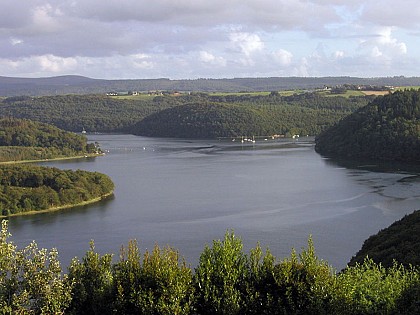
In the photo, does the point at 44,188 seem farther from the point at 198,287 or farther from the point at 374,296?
the point at 374,296

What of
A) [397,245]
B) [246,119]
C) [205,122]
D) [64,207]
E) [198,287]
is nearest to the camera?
[198,287]

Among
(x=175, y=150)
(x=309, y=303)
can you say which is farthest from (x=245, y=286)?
(x=175, y=150)

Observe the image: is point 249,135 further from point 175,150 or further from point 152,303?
point 152,303

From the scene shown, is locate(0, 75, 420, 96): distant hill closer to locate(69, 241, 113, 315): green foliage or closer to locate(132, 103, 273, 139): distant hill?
locate(132, 103, 273, 139): distant hill

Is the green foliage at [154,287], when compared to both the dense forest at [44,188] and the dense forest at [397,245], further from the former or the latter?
the dense forest at [44,188]

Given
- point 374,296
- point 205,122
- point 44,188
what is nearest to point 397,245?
point 374,296

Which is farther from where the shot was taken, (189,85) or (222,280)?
(189,85)

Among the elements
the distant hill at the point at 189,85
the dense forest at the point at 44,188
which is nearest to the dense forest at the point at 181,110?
the dense forest at the point at 44,188
